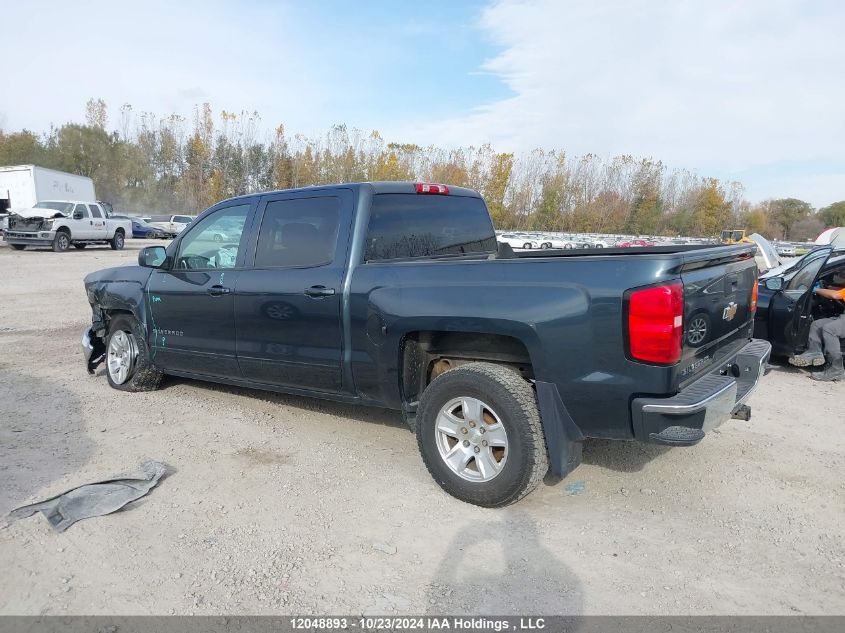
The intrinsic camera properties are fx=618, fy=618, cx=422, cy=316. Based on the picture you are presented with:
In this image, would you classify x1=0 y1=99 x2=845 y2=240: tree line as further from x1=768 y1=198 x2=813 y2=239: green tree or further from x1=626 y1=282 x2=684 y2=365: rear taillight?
x1=626 y1=282 x2=684 y2=365: rear taillight

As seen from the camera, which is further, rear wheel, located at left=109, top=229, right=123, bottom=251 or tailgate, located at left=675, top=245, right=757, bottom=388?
rear wheel, located at left=109, top=229, right=123, bottom=251

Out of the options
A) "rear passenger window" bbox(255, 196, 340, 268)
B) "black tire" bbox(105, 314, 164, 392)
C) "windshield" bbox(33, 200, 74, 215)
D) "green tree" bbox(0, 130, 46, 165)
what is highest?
"green tree" bbox(0, 130, 46, 165)

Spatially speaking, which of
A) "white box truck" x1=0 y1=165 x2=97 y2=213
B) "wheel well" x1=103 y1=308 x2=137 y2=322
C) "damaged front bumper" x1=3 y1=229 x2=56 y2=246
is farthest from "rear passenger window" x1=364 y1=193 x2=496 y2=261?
"white box truck" x1=0 y1=165 x2=97 y2=213

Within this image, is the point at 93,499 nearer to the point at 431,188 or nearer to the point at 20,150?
the point at 431,188

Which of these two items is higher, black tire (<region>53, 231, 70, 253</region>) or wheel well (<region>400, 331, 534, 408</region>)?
black tire (<region>53, 231, 70, 253</region>)

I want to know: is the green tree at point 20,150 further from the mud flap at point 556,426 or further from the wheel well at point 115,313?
the mud flap at point 556,426

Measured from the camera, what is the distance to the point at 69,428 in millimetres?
4918

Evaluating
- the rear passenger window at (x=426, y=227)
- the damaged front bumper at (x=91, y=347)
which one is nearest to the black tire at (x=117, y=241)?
the damaged front bumper at (x=91, y=347)

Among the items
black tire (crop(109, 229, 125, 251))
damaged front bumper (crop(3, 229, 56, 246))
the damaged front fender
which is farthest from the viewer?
black tire (crop(109, 229, 125, 251))

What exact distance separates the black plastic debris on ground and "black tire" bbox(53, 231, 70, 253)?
22.4 meters

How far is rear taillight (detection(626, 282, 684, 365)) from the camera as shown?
2979mm

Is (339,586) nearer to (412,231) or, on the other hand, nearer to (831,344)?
(412,231)

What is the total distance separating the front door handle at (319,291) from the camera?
416 centimetres

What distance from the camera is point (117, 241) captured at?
86.3 ft
